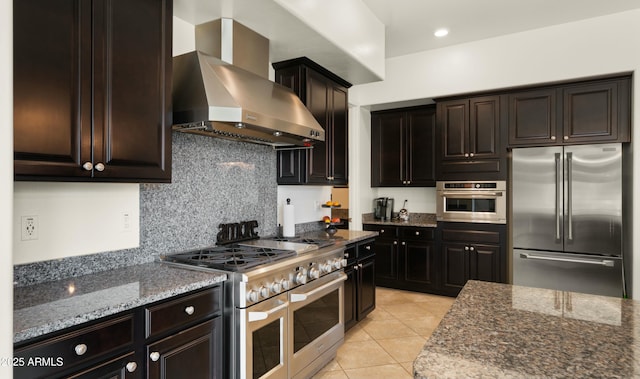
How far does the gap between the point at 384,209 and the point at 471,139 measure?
150 cm

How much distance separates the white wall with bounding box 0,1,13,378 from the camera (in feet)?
2.92

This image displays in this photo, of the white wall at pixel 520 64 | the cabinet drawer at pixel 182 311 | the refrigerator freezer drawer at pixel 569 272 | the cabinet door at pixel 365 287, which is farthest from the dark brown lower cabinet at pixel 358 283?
the refrigerator freezer drawer at pixel 569 272

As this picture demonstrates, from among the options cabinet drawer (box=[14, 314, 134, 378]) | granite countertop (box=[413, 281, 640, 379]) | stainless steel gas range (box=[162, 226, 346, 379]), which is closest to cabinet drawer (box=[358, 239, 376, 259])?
stainless steel gas range (box=[162, 226, 346, 379])

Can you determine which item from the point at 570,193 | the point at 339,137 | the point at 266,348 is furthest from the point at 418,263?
the point at 266,348

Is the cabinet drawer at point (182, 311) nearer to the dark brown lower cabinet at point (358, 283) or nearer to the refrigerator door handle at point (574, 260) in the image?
the dark brown lower cabinet at point (358, 283)

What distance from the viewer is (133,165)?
1.70m

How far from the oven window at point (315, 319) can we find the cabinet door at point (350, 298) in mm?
250

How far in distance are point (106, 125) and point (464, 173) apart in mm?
3777

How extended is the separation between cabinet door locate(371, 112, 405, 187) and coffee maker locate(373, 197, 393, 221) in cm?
25

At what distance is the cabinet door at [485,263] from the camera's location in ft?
13.2

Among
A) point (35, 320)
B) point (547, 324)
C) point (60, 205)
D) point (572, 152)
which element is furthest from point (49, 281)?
point (572, 152)

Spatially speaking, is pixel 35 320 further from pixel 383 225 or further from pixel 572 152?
pixel 572 152

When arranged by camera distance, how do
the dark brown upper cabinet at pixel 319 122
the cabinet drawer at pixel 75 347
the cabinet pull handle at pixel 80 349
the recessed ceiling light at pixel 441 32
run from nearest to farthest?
the cabinet drawer at pixel 75 347, the cabinet pull handle at pixel 80 349, the dark brown upper cabinet at pixel 319 122, the recessed ceiling light at pixel 441 32

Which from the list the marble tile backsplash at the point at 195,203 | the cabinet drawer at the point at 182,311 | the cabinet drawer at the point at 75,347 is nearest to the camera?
the cabinet drawer at the point at 75,347
